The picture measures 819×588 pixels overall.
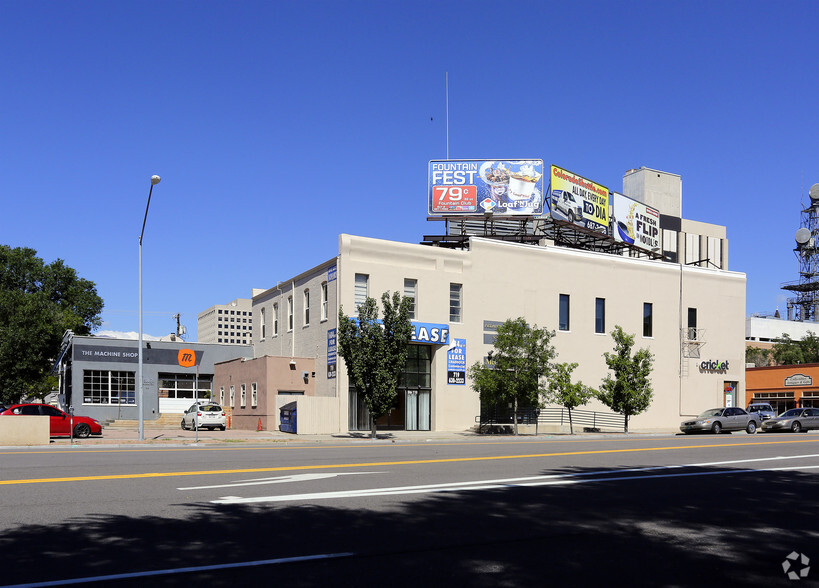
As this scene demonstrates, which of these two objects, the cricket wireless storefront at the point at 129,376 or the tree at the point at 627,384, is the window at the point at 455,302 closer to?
the tree at the point at 627,384

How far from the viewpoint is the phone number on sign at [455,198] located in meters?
46.5

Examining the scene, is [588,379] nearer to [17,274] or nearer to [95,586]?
[95,586]

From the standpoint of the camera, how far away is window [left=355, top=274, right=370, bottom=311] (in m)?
39.2

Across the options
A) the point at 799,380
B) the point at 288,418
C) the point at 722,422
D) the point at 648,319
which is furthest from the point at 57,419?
the point at 799,380

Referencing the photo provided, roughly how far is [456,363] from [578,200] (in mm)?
14881

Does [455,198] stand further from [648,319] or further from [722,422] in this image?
[722,422]

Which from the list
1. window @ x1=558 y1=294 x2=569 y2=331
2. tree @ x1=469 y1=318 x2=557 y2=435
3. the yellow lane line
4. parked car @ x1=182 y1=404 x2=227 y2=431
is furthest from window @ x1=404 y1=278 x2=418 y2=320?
the yellow lane line

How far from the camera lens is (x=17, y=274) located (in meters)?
73.3

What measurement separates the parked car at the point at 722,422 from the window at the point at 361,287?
17491 mm

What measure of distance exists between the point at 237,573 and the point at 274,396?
114ft

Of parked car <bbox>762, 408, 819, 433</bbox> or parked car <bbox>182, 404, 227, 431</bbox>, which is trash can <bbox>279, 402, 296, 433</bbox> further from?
parked car <bbox>762, 408, 819, 433</bbox>

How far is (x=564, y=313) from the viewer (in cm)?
4603

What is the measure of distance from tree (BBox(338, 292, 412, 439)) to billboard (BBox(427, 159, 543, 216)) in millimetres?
14385

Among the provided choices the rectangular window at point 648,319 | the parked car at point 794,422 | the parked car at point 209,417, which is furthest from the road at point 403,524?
the rectangular window at point 648,319
